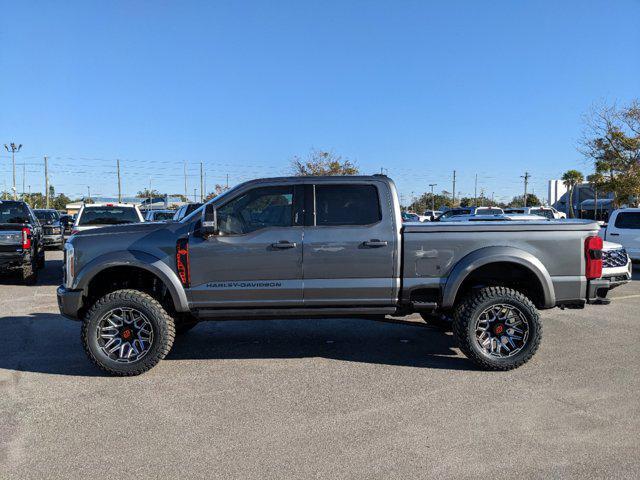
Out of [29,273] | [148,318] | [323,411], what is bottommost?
[323,411]

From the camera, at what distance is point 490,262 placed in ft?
17.7

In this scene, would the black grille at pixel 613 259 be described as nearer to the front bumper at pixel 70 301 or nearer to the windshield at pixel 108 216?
the front bumper at pixel 70 301

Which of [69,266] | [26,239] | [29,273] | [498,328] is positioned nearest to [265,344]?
[69,266]

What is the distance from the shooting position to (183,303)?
5.39 m

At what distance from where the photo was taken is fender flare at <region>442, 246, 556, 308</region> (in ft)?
17.6

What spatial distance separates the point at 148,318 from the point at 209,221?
3.89 ft

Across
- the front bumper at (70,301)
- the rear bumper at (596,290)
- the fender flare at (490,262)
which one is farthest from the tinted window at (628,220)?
the front bumper at (70,301)

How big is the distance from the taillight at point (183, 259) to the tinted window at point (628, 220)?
12.9 meters

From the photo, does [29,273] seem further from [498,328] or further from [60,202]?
[60,202]

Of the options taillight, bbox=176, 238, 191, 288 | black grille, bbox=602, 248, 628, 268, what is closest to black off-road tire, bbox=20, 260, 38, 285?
taillight, bbox=176, 238, 191, 288

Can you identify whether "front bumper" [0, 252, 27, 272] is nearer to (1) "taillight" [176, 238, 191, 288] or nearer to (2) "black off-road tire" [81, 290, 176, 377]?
(2) "black off-road tire" [81, 290, 176, 377]

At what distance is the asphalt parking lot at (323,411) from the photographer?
3.51 meters

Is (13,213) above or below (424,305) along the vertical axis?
above

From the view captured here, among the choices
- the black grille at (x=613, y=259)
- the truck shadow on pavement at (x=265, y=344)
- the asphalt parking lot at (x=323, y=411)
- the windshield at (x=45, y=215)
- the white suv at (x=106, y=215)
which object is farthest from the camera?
the windshield at (x=45, y=215)
